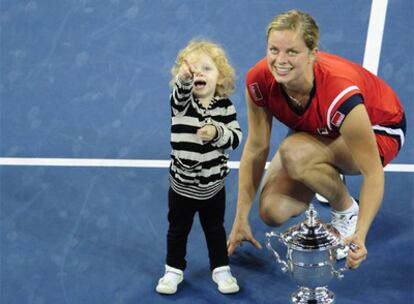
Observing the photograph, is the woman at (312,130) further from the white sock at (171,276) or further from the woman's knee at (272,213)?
the white sock at (171,276)

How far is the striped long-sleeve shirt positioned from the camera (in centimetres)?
284

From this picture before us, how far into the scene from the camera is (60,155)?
12.6 feet

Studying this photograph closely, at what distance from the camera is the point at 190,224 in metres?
3.03

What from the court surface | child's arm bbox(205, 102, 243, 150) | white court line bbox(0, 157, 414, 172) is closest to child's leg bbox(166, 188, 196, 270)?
the court surface

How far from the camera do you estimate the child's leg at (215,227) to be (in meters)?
2.98

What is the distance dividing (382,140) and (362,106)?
361 millimetres

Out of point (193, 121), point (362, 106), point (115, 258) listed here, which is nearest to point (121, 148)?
point (115, 258)

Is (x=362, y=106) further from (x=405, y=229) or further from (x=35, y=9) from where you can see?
(x=35, y=9)

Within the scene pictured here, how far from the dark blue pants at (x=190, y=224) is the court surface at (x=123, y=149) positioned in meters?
0.10

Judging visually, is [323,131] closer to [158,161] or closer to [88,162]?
[158,161]

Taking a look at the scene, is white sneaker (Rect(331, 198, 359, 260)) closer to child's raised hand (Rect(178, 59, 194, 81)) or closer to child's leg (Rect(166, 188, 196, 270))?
child's leg (Rect(166, 188, 196, 270))

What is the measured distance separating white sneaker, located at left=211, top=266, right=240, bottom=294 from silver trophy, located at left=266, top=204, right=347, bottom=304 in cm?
39

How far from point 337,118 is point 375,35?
1484mm

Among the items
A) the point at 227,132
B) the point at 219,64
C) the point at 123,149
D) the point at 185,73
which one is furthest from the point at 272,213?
the point at 123,149
